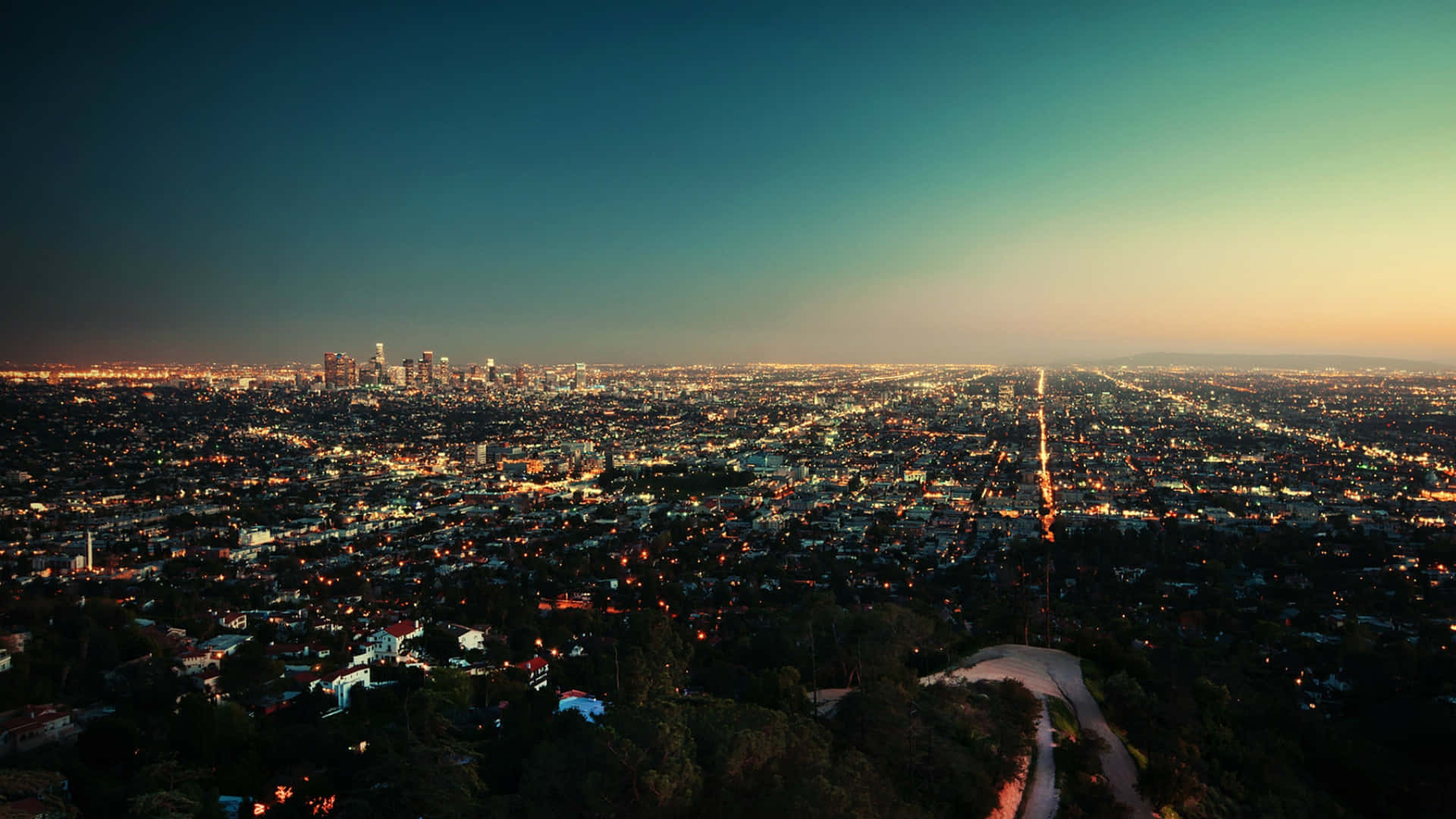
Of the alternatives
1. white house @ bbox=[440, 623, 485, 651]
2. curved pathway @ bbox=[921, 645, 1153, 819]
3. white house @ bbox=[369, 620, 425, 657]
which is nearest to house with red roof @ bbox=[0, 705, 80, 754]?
white house @ bbox=[369, 620, 425, 657]

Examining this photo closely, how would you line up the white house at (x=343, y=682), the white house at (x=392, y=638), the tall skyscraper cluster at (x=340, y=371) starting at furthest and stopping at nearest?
the tall skyscraper cluster at (x=340, y=371)
the white house at (x=392, y=638)
the white house at (x=343, y=682)

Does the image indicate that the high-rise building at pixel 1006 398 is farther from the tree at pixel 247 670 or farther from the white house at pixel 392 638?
the tree at pixel 247 670

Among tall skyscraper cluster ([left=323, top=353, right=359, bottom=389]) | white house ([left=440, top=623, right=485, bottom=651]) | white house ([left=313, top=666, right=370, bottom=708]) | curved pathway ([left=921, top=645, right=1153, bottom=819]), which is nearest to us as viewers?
curved pathway ([left=921, top=645, right=1153, bottom=819])

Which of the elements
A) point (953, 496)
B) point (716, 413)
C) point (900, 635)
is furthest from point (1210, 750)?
point (716, 413)

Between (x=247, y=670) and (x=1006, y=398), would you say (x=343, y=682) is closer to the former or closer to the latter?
(x=247, y=670)


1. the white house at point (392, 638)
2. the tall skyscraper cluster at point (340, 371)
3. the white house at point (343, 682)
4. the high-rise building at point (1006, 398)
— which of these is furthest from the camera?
the tall skyscraper cluster at point (340, 371)

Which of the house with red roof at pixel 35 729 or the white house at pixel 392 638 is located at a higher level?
the house with red roof at pixel 35 729

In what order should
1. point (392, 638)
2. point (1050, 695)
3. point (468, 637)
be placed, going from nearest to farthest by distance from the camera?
point (1050, 695), point (392, 638), point (468, 637)

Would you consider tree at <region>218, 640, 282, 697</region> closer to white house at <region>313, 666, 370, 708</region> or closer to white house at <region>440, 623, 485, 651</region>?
white house at <region>313, 666, 370, 708</region>

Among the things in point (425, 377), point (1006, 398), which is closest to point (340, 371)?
point (425, 377)

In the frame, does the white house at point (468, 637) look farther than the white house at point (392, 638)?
Yes

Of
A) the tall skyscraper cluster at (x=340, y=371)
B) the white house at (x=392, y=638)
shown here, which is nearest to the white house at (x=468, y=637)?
the white house at (x=392, y=638)

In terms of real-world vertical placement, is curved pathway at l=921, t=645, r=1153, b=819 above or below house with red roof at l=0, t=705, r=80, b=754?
above
